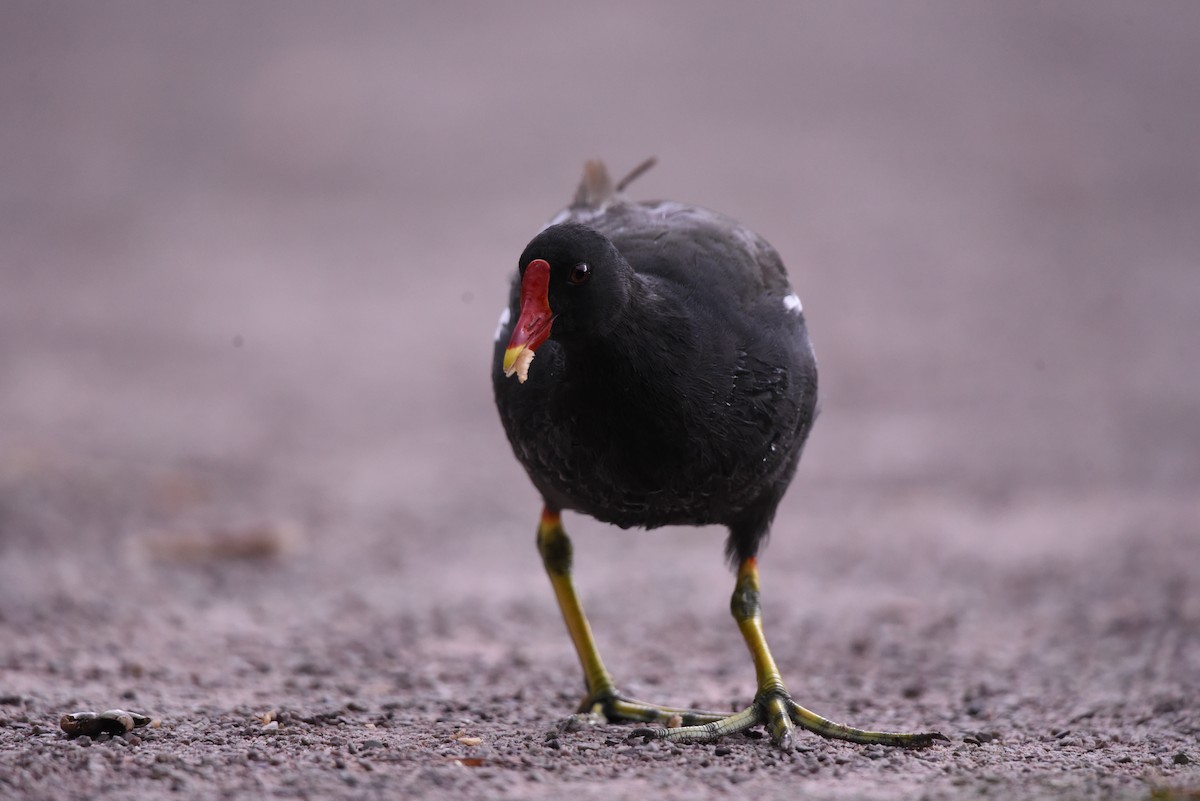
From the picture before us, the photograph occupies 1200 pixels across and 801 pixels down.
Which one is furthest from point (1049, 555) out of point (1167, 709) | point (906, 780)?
point (906, 780)

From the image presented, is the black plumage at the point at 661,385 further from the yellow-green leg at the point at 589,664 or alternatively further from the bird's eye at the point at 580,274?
the yellow-green leg at the point at 589,664

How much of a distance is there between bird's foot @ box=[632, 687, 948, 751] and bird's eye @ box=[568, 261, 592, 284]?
1.66 metres

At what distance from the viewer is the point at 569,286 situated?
425 centimetres

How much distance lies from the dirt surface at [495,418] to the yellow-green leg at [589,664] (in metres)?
0.34

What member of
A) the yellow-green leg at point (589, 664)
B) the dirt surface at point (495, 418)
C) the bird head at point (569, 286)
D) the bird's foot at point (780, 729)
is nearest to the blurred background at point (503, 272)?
the dirt surface at point (495, 418)

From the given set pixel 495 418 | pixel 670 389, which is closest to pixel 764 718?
pixel 670 389

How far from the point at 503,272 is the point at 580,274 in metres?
12.7

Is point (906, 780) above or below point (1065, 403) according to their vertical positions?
below

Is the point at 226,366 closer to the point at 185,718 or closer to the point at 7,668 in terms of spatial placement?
the point at 7,668

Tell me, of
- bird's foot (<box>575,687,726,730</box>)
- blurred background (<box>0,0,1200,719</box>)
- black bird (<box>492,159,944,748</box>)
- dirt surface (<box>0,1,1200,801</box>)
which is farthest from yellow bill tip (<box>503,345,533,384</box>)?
blurred background (<box>0,0,1200,719</box>)

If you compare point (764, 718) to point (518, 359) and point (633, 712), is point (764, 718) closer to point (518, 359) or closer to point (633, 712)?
point (633, 712)

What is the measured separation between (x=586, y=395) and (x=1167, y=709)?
9.51ft

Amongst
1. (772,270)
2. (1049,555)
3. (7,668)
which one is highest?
(772,270)

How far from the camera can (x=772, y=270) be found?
210 inches
